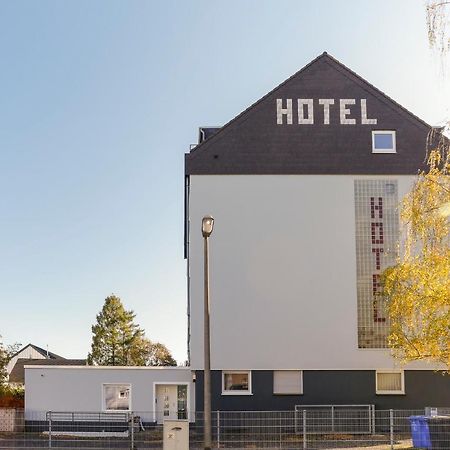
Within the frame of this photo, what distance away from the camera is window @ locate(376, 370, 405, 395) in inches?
1062

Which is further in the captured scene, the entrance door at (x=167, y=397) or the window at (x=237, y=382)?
the entrance door at (x=167, y=397)

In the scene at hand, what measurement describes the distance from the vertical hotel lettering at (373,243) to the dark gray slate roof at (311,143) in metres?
0.80

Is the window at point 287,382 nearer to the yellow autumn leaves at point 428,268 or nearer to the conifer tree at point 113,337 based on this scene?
the yellow autumn leaves at point 428,268

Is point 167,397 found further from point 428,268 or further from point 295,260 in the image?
point 428,268

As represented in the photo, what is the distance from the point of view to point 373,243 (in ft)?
91.1

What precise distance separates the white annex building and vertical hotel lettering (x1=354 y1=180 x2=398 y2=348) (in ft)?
0.12

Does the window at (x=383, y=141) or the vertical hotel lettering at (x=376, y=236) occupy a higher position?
the window at (x=383, y=141)

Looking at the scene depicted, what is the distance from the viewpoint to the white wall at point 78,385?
1117 inches

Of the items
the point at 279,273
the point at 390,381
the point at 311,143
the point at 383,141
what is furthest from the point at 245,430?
the point at 383,141

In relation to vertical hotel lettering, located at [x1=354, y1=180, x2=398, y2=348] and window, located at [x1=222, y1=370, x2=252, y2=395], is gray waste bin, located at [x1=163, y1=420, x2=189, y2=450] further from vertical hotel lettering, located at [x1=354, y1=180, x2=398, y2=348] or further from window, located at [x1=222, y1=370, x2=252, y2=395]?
vertical hotel lettering, located at [x1=354, y1=180, x2=398, y2=348]

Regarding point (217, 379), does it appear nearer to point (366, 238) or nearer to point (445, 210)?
point (366, 238)

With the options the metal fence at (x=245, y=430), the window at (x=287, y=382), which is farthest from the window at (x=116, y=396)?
the window at (x=287, y=382)

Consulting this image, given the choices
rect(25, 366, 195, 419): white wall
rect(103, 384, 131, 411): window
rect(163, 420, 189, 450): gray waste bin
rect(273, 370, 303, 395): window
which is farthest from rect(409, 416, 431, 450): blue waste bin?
rect(103, 384, 131, 411): window

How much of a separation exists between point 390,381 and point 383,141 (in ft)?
29.5
